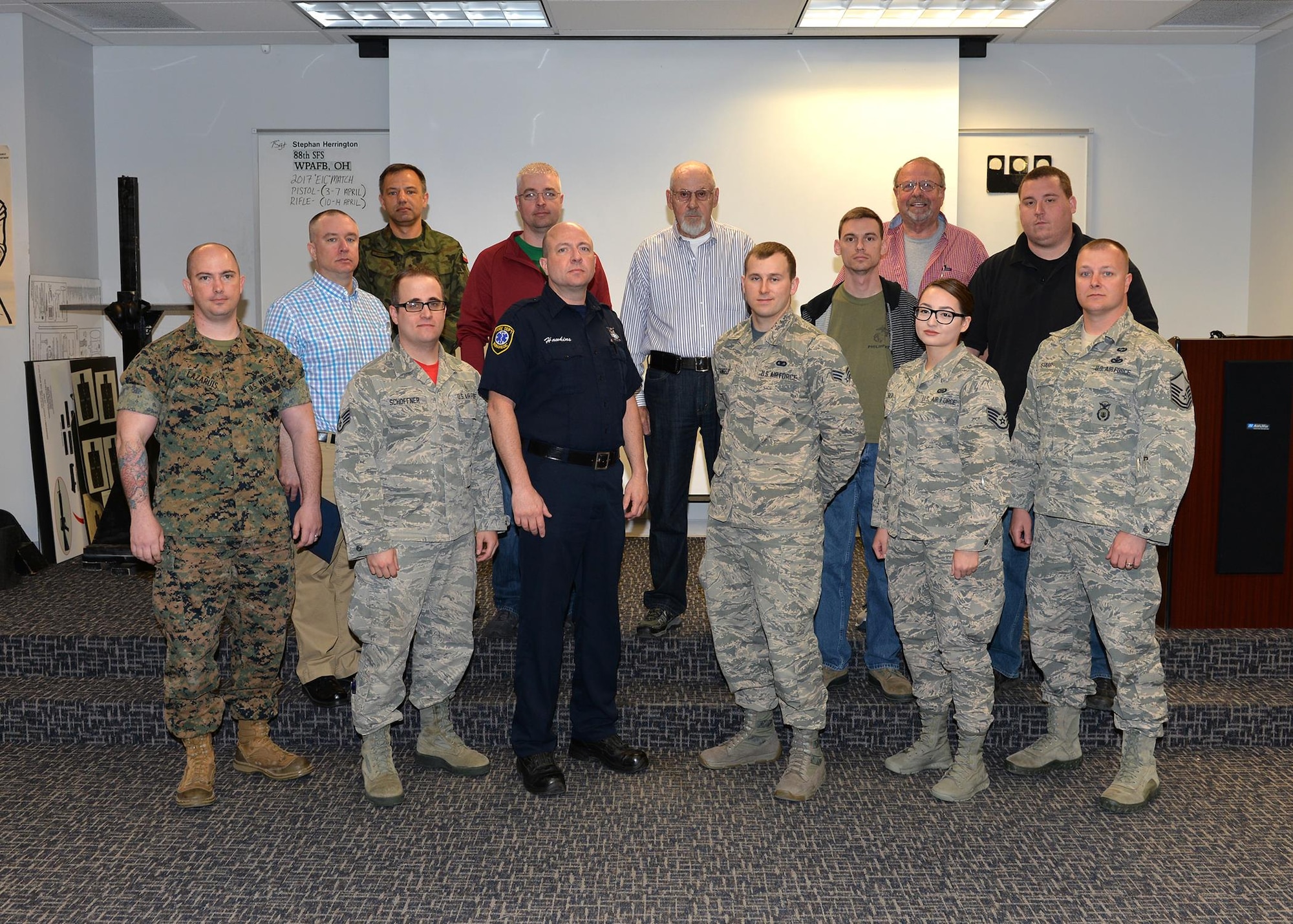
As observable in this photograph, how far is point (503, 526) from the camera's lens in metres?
3.37

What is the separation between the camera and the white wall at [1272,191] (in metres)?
5.82

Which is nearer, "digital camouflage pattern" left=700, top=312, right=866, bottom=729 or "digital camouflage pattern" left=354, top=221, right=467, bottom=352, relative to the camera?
"digital camouflage pattern" left=700, top=312, right=866, bottom=729

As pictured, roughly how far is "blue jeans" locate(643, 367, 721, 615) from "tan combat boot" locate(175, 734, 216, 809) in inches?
66.7

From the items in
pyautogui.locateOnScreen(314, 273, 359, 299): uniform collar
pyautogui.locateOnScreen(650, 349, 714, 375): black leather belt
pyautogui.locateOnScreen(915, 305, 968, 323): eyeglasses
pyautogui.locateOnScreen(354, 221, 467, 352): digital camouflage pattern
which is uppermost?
pyautogui.locateOnScreen(354, 221, 467, 352): digital camouflage pattern

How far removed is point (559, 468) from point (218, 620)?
1.19m

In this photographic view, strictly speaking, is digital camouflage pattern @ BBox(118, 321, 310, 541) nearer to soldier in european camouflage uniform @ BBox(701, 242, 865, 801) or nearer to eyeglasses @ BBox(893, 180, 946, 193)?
soldier in european camouflage uniform @ BBox(701, 242, 865, 801)

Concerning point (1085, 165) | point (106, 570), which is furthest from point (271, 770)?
point (1085, 165)

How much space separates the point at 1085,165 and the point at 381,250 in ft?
14.2

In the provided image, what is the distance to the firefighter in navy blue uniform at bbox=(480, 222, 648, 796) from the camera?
3.18 m

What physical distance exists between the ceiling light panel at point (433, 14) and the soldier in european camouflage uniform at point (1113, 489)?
3417 mm

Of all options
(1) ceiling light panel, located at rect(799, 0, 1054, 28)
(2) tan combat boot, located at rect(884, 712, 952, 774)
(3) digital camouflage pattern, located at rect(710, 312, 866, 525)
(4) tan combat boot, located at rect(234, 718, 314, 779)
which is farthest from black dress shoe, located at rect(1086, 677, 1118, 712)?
(1) ceiling light panel, located at rect(799, 0, 1054, 28)

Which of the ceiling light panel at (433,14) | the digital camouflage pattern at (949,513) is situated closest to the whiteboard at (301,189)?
the ceiling light panel at (433,14)

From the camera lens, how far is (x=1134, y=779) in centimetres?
320

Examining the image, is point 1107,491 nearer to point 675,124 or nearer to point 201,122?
point 675,124
